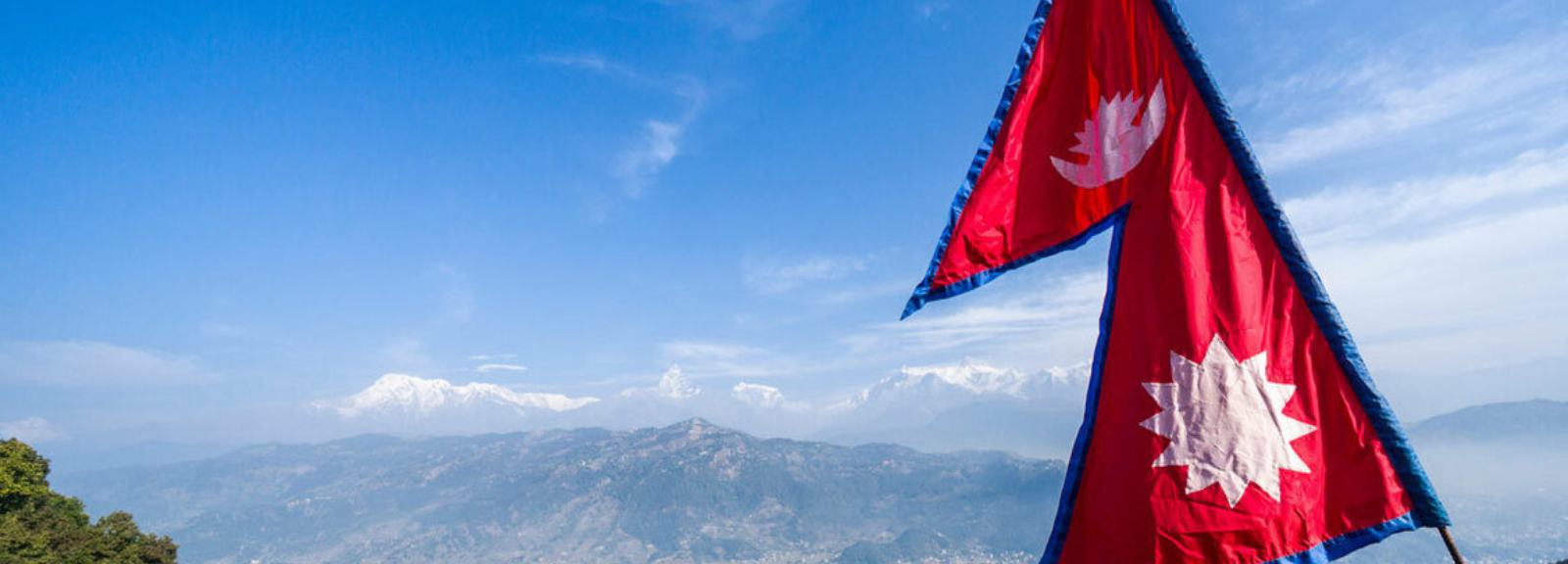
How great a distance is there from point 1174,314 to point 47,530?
2565 inches

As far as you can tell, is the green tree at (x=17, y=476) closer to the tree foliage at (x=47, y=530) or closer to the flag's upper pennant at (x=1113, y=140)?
the tree foliage at (x=47, y=530)

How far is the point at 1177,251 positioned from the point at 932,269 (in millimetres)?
2256

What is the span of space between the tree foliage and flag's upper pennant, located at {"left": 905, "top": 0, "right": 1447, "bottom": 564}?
55.3m

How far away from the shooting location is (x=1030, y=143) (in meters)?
7.44

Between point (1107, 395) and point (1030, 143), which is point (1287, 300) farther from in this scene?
point (1030, 143)

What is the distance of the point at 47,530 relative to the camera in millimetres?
43750

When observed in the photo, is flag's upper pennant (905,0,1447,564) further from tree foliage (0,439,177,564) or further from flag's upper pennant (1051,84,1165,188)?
tree foliage (0,439,177,564)

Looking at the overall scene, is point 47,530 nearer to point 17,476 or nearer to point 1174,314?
point 17,476

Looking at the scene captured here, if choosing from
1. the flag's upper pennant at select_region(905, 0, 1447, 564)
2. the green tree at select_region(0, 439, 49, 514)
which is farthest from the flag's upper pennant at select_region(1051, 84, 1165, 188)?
the green tree at select_region(0, 439, 49, 514)

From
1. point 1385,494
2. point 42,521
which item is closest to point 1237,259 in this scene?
point 1385,494

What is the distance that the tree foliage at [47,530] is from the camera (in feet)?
130

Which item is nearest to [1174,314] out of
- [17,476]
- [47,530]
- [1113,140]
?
[1113,140]

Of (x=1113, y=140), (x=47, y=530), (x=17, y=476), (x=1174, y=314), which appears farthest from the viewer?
(x=17, y=476)

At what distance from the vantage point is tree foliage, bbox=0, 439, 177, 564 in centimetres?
3969
